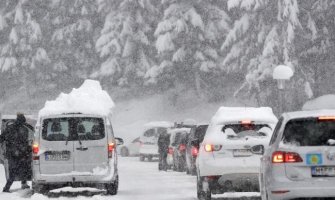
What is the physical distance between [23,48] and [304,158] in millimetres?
54225

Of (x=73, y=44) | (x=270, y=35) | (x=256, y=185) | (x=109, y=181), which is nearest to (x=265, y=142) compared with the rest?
(x=256, y=185)

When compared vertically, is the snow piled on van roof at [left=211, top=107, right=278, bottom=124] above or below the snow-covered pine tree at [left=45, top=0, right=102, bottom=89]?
below

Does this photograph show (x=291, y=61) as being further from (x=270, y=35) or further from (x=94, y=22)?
(x=94, y=22)

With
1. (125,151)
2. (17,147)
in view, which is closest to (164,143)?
(17,147)

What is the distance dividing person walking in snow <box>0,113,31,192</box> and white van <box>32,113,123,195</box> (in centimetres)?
194

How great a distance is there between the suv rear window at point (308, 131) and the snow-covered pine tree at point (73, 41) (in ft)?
180

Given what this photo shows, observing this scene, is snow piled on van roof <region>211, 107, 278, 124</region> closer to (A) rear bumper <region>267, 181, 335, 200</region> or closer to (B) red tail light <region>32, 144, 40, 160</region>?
(B) red tail light <region>32, 144, 40, 160</region>

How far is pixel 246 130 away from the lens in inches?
668

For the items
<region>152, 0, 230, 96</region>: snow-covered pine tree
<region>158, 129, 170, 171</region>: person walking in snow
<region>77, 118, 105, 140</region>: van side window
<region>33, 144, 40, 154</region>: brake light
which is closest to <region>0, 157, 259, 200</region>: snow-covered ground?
<region>33, 144, 40, 154</region>: brake light

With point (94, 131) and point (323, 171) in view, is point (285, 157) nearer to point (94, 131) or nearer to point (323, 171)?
point (323, 171)

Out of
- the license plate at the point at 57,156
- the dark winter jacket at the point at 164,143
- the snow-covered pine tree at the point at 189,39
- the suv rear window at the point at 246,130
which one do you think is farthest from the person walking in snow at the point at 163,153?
the snow-covered pine tree at the point at 189,39

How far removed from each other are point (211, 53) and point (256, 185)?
4022 centimetres

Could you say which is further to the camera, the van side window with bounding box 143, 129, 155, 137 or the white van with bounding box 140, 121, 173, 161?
the van side window with bounding box 143, 129, 155, 137

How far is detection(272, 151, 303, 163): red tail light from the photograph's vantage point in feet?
39.8
